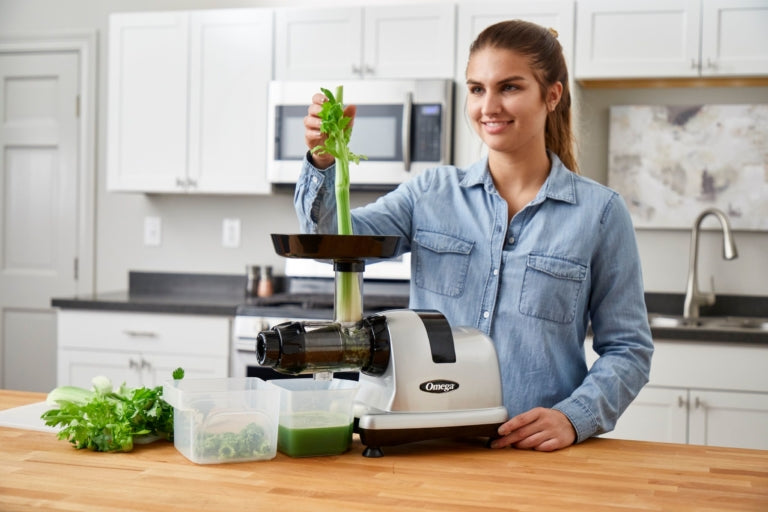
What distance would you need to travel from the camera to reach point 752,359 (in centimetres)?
315

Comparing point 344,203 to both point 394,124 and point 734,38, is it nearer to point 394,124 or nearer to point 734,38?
point 394,124

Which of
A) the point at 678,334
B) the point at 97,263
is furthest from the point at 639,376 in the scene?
the point at 97,263

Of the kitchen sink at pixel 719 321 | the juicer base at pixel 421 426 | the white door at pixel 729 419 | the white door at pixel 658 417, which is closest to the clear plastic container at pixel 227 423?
the juicer base at pixel 421 426

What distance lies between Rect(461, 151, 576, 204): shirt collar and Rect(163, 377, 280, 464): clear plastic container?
2.34ft

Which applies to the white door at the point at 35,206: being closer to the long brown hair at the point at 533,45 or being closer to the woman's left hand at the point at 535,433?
the long brown hair at the point at 533,45

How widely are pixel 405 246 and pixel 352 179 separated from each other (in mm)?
1775

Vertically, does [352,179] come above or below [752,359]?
above

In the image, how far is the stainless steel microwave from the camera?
3.66 m

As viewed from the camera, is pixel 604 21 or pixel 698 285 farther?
pixel 698 285

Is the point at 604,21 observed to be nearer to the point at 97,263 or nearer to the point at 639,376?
the point at 639,376

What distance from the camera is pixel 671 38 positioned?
350 centimetres

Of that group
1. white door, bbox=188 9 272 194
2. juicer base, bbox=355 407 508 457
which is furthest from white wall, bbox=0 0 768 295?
juicer base, bbox=355 407 508 457

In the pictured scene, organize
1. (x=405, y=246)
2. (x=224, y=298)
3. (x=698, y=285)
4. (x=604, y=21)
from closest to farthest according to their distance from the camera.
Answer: (x=405, y=246) → (x=604, y=21) → (x=698, y=285) → (x=224, y=298)

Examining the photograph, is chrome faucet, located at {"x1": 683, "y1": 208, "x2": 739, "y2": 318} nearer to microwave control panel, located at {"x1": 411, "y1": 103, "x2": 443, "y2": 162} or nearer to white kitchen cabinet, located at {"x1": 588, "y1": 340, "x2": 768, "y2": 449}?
white kitchen cabinet, located at {"x1": 588, "y1": 340, "x2": 768, "y2": 449}
